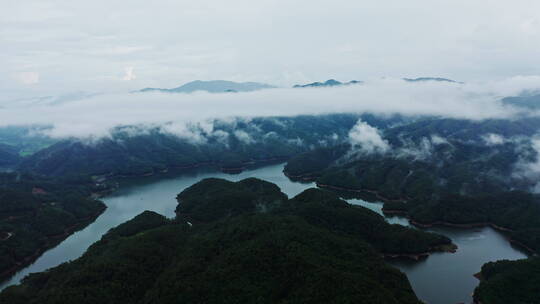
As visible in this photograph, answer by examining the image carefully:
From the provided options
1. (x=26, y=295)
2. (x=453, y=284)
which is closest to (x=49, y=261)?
(x=26, y=295)

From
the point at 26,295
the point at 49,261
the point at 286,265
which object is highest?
the point at 286,265

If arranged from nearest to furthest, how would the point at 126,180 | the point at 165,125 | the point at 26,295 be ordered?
1. the point at 26,295
2. the point at 126,180
3. the point at 165,125

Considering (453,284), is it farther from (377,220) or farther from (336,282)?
(336,282)

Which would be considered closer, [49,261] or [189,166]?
[49,261]

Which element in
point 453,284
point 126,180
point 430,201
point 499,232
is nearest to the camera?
point 453,284

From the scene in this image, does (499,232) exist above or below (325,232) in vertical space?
below

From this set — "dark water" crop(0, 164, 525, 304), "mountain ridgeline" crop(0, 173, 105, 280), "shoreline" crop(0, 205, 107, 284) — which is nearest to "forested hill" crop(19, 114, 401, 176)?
"mountain ridgeline" crop(0, 173, 105, 280)
